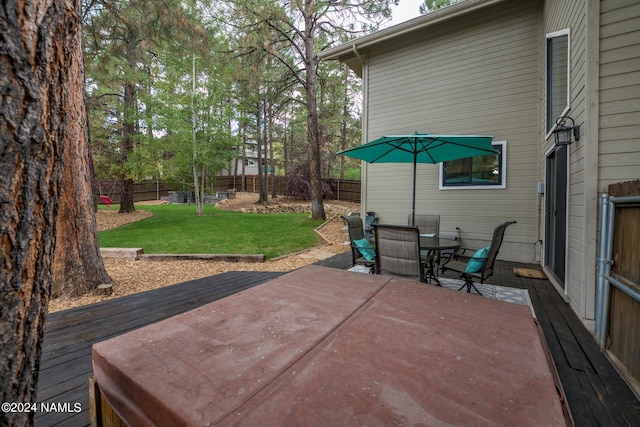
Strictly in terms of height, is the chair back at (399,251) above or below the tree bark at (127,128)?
below

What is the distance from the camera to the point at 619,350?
2.27m

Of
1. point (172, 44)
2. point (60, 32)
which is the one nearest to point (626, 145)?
point (60, 32)

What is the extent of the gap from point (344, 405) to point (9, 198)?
1.06m

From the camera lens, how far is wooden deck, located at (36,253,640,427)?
1757 millimetres

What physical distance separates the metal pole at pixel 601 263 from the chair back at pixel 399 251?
1498 millimetres

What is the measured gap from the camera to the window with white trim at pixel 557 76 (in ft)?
12.6

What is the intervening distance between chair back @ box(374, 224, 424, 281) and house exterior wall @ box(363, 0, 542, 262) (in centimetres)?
352

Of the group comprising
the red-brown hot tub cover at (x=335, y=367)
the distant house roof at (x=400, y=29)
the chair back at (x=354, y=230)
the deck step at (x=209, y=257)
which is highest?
the distant house roof at (x=400, y=29)

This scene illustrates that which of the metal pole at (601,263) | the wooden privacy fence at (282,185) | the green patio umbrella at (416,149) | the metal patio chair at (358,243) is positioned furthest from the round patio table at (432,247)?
the wooden privacy fence at (282,185)

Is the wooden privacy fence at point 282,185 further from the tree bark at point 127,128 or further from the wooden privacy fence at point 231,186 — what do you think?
the tree bark at point 127,128

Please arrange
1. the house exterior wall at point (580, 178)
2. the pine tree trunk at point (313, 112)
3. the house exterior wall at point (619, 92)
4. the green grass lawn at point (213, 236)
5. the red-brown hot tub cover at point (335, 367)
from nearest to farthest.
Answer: the red-brown hot tub cover at point (335, 367)
the house exterior wall at point (619, 92)
the house exterior wall at point (580, 178)
the green grass lawn at point (213, 236)
the pine tree trunk at point (313, 112)

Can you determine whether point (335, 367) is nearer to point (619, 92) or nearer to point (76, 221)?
point (619, 92)

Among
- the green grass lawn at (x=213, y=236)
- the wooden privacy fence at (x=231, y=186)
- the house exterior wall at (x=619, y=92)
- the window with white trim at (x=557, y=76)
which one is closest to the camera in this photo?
the house exterior wall at (x=619, y=92)

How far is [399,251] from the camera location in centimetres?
325
